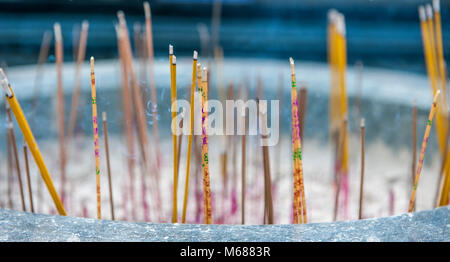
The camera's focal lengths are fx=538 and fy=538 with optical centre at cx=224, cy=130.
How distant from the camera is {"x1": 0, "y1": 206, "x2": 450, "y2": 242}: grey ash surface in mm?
470

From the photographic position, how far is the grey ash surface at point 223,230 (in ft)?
1.54

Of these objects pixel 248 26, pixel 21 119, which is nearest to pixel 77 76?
pixel 21 119

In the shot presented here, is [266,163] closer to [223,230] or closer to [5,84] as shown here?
[223,230]

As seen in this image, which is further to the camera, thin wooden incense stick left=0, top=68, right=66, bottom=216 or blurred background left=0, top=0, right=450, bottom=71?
blurred background left=0, top=0, right=450, bottom=71

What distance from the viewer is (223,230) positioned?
487mm

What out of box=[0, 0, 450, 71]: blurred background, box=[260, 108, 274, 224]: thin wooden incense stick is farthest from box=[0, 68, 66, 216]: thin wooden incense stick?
box=[0, 0, 450, 71]: blurred background

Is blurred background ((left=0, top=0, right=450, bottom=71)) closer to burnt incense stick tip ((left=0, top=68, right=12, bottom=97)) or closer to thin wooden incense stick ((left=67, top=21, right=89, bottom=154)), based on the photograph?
thin wooden incense stick ((left=67, top=21, right=89, bottom=154))

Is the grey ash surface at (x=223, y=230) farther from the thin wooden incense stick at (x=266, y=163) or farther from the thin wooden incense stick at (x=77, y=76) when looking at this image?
the thin wooden incense stick at (x=77, y=76)

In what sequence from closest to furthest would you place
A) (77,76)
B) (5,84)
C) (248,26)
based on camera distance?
(5,84)
(77,76)
(248,26)

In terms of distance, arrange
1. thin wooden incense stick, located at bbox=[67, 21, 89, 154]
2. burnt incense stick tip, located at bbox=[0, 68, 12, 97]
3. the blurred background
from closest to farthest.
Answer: burnt incense stick tip, located at bbox=[0, 68, 12, 97]
thin wooden incense stick, located at bbox=[67, 21, 89, 154]
the blurred background

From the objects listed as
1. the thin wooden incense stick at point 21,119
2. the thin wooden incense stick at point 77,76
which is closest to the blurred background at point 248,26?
the thin wooden incense stick at point 77,76
